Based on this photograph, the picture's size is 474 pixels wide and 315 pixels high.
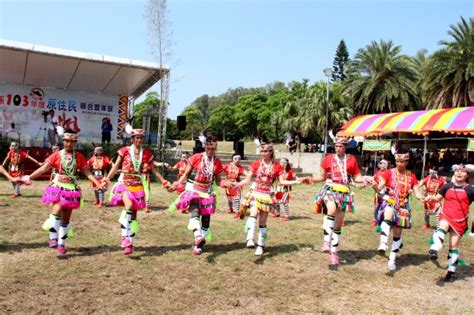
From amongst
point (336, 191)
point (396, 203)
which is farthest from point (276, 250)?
point (396, 203)

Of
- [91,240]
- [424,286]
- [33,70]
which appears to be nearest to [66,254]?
[91,240]

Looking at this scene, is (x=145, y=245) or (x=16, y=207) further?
(x=16, y=207)

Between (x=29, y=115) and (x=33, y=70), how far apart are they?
3517 millimetres

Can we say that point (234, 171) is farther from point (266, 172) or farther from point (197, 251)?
point (197, 251)

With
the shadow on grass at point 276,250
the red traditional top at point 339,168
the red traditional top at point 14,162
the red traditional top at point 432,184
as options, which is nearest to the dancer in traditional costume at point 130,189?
the shadow on grass at point 276,250

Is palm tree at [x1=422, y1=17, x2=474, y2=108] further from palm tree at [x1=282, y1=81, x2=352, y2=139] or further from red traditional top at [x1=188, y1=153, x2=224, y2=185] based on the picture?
red traditional top at [x1=188, y1=153, x2=224, y2=185]

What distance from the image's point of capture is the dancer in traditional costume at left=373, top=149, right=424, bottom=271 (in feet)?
23.4

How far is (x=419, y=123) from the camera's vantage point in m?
24.4

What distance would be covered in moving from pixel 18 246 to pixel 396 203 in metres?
6.32

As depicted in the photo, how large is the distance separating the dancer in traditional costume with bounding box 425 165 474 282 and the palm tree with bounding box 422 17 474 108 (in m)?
25.2

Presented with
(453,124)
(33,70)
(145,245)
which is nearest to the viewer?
(145,245)

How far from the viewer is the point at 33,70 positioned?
68.8ft

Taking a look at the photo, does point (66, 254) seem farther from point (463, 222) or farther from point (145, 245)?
point (463, 222)

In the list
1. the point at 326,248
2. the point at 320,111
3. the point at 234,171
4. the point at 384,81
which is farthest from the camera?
the point at 320,111
